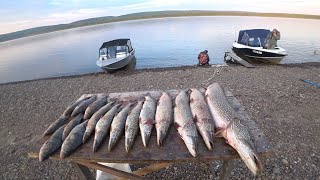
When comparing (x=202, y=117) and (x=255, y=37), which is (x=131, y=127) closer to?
(x=202, y=117)

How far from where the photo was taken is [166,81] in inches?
562

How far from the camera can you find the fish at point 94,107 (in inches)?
162

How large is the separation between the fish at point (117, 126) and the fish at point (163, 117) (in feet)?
1.85

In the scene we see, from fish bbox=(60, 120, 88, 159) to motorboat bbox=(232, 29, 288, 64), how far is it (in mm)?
18147

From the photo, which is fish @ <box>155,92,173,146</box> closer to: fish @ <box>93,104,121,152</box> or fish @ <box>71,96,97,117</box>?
fish @ <box>93,104,121,152</box>

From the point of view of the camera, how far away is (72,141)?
3.29 m

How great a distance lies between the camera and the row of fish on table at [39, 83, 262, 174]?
303 centimetres

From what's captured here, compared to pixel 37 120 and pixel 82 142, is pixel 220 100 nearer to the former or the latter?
pixel 82 142

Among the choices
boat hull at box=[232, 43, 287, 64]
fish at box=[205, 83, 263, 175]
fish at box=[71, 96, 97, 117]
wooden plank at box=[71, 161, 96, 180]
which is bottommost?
boat hull at box=[232, 43, 287, 64]

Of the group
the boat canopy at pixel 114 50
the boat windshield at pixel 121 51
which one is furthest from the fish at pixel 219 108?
the boat windshield at pixel 121 51

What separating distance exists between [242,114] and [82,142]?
8.39 feet

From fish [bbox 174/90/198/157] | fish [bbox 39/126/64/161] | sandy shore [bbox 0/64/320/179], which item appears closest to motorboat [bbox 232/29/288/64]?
sandy shore [bbox 0/64/320/179]

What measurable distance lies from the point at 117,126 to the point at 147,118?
50 cm

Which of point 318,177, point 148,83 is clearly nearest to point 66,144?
point 318,177
